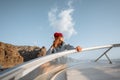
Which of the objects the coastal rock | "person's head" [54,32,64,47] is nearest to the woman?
"person's head" [54,32,64,47]

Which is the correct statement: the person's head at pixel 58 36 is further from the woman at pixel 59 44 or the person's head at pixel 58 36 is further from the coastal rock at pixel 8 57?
the coastal rock at pixel 8 57

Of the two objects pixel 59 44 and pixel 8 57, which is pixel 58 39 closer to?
pixel 59 44

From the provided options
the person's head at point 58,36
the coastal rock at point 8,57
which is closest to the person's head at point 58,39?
the person's head at point 58,36

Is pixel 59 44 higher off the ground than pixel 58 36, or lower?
lower

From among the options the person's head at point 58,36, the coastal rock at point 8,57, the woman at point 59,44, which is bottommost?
the woman at point 59,44

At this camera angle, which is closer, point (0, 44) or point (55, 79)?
point (55, 79)

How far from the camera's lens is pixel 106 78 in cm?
329

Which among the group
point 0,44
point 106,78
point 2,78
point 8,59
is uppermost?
point 0,44

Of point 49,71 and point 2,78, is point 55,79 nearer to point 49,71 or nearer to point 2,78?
point 49,71

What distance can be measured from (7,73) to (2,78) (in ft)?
0.23

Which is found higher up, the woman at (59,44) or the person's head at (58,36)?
the person's head at (58,36)

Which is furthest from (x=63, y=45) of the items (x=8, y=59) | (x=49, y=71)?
(x=8, y=59)

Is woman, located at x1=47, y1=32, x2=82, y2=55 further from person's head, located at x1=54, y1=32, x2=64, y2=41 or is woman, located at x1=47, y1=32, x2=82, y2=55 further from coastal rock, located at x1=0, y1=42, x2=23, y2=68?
coastal rock, located at x1=0, y1=42, x2=23, y2=68

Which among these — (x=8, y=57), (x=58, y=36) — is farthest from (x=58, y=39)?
(x=8, y=57)
